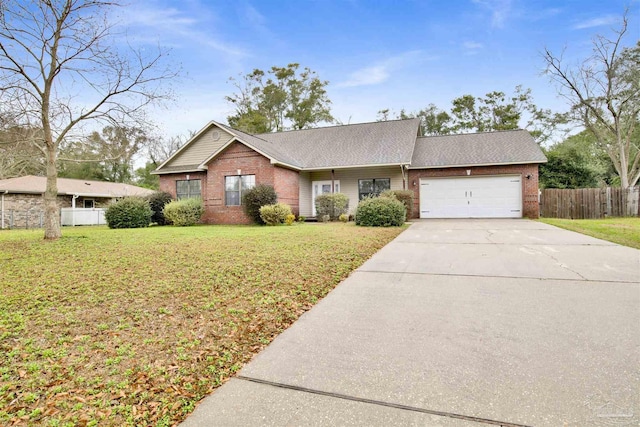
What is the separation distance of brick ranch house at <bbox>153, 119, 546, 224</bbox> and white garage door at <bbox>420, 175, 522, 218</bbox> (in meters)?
0.05

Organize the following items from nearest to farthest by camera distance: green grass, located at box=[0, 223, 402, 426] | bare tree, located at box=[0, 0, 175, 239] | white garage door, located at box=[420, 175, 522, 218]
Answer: green grass, located at box=[0, 223, 402, 426]
bare tree, located at box=[0, 0, 175, 239]
white garage door, located at box=[420, 175, 522, 218]

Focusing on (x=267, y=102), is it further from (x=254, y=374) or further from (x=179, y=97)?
(x=254, y=374)

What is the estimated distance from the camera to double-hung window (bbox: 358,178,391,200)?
710 inches

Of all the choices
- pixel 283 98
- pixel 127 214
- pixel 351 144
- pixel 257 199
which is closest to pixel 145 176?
pixel 283 98

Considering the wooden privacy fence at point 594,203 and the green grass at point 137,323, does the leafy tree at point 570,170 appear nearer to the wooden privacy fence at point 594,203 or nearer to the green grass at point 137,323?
the wooden privacy fence at point 594,203

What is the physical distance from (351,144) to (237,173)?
689 cm

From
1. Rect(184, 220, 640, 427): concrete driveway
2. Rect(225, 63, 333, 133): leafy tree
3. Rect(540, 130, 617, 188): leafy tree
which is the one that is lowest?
Rect(184, 220, 640, 427): concrete driveway

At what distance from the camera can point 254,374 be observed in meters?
2.58

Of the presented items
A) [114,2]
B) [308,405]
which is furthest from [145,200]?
[308,405]

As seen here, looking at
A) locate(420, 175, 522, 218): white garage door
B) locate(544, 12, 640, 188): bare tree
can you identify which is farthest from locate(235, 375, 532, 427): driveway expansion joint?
locate(544, 12, 640, 188): bare tree

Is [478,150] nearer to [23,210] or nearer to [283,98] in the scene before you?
[283,98]

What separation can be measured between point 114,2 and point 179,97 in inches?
117

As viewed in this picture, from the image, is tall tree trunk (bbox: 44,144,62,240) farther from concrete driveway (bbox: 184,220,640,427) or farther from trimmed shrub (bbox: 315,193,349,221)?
trimmed shrub (bbox: 315,193,349,221)

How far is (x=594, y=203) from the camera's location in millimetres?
16719
